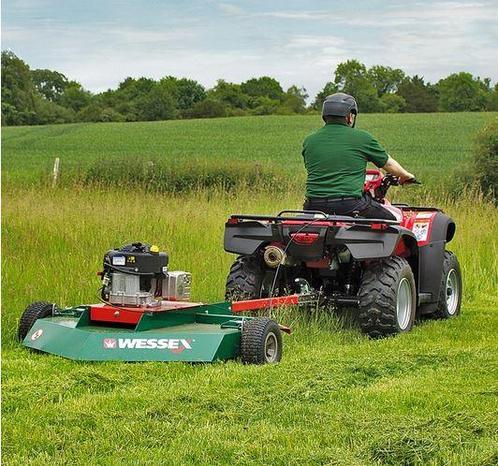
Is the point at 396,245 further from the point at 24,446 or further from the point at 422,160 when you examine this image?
the point at 422,160

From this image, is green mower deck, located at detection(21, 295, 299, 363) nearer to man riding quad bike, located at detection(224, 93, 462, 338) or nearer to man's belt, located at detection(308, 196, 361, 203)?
man riding quad bike, located at detection(224, 93, 462, 338)

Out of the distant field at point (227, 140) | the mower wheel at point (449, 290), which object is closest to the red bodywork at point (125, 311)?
the mower wheel at point (449, 290)

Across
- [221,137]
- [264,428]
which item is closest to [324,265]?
[264,428]

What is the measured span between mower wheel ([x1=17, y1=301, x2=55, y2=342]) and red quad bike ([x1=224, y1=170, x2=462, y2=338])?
5.26ft

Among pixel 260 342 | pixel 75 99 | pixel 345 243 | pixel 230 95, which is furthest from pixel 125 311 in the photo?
pixel 230 95

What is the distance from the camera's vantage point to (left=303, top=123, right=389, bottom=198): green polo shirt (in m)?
8.60

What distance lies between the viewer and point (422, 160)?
114ft

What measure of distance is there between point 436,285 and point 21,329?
368cm

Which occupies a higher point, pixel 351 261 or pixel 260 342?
pixel 351 261

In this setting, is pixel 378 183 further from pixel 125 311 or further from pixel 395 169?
pixel 125 311

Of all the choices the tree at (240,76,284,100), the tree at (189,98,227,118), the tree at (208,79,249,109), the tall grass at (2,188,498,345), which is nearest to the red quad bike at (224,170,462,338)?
the tall grass at (2,188,498,345)

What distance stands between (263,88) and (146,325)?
80.5 meters

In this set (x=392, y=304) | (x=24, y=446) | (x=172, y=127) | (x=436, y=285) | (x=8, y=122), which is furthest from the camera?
(x=8, y=122)

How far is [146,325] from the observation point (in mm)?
6934
